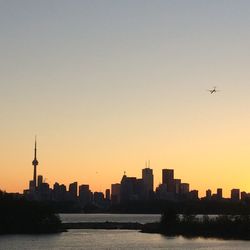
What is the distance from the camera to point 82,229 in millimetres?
156250

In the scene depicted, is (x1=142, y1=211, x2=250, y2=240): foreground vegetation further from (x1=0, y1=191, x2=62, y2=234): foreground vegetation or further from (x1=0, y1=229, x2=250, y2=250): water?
(x1=0, y1=191, x2=62, y2=234): foreground vegetation

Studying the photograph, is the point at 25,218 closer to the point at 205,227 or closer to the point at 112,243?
the point at 112,243

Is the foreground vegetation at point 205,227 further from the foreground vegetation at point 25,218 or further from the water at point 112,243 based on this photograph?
the foreground vegetation at point 25,218

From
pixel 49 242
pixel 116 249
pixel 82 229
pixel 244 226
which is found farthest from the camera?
pixel 82 229

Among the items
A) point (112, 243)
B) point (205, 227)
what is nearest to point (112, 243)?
point (112, 243)

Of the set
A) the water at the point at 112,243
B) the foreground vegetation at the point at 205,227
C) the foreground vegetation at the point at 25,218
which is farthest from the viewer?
the foreground vegetation at the point at 25,218

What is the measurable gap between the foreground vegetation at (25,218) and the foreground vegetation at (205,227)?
63.5 ft

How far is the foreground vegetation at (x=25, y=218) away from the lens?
131500 mm

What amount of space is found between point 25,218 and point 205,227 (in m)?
33.5

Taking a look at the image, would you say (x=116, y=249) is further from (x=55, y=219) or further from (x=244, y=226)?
(x=55, y=219)

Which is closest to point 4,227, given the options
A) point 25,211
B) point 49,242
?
point 25,211

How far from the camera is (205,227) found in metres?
130

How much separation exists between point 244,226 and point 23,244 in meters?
44.4

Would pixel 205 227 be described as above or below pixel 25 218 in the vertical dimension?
below
